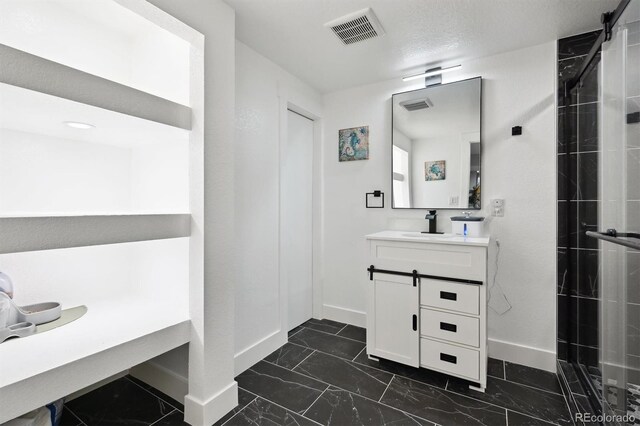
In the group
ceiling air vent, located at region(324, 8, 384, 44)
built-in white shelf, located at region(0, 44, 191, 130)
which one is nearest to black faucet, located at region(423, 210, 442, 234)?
ceiling air vent, located at region(324, 8, 384, 44)

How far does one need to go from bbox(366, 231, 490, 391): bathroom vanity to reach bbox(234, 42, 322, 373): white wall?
83 centimetres

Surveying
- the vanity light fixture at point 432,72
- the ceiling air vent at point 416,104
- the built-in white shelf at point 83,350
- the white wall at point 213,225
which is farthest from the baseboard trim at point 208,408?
the vanity light fixture at point 432,72

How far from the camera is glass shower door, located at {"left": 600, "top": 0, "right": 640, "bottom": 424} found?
128 centimetres

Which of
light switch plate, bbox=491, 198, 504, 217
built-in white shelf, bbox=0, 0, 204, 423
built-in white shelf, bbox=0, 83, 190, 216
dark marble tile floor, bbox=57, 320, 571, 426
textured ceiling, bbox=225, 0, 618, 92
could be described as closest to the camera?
built-in white shelf, bbox=0, 0, 204, 423

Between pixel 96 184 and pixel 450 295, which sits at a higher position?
pixel 96 184

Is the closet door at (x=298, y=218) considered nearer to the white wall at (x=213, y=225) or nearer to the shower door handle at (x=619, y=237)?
the white wall at (x=213, y=225)

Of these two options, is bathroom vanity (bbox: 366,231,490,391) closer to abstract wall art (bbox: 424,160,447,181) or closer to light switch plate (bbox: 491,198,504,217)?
light switch plate (bbox: 491,198,504,217)

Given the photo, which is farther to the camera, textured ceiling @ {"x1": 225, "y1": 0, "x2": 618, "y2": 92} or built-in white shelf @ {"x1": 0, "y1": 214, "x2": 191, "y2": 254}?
textured ceiling @ {"x1": 225, "y1": 0, "x2": 618, "y2": 92}

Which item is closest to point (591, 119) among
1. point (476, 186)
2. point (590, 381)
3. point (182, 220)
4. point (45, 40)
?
point (476, 186)

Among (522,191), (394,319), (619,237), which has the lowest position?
(394,319)

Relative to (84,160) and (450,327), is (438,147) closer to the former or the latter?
(450,327)

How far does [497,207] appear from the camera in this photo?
2361 millimetres

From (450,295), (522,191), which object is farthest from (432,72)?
(450,295)

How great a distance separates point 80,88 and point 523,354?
324 centimetres
